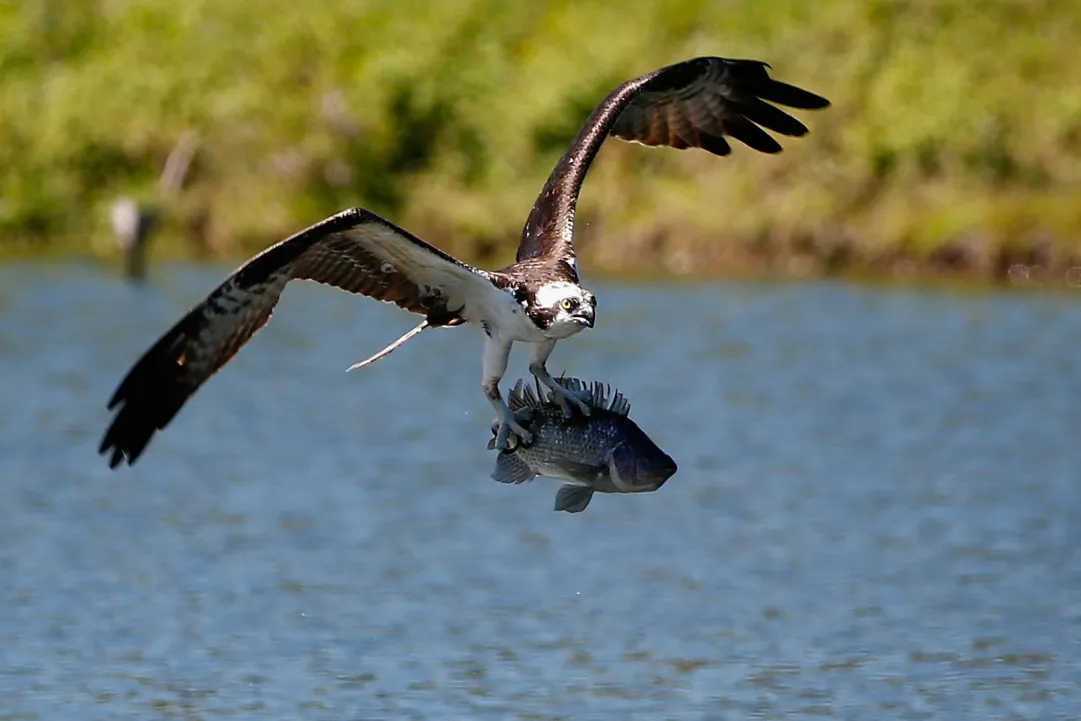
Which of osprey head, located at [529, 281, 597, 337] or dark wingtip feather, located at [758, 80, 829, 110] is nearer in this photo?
osprey head, located at [529, 281, 597, 337]

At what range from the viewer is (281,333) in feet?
95.1

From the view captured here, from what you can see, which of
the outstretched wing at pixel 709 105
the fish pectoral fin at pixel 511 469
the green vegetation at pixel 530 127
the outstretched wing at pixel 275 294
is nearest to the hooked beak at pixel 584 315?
the outstretched wing at pixel 275 294

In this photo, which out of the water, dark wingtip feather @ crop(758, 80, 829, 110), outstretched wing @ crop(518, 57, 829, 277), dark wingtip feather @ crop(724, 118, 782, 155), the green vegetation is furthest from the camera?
the green vegetation

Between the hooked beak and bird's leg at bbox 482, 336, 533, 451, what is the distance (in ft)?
1.19

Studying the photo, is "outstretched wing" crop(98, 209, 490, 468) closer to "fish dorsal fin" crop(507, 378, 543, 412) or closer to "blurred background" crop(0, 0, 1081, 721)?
"fish dorsal fin" crop(507, 378, 543, 412)

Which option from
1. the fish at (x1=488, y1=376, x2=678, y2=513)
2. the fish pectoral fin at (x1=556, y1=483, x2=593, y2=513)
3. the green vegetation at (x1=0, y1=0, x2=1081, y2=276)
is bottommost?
the fish pectoral fin at (x1=556, y1=483, x2=593, y2=513)

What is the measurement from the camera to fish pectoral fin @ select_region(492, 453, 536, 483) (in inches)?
354

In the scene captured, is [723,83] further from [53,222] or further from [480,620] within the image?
[53,222]

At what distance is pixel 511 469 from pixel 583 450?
1.39ft

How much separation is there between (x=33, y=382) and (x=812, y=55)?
21.5 m

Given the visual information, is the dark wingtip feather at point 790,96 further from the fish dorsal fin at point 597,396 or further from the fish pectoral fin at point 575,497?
the fish pectoral fin at point 575,497

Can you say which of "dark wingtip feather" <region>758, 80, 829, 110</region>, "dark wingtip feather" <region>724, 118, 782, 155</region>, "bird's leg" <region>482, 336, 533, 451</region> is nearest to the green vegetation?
"dark wingtip feather" <region>724, 118, 782, 155</region>

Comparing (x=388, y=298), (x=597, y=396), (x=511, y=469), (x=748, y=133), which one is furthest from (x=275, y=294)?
(x=748, y=133)

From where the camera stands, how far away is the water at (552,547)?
11297mm
